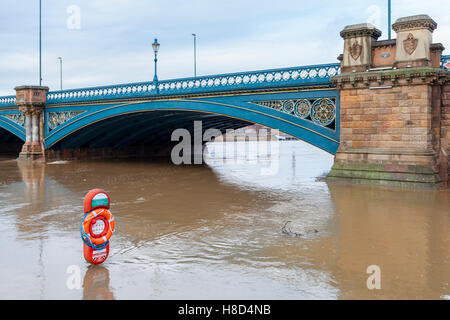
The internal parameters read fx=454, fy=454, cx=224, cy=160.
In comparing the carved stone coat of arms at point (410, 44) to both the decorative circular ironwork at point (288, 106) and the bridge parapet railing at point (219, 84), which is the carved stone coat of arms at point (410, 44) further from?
the decorative circular ironwork at point (288, 106)

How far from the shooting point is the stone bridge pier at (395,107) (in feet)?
49.7

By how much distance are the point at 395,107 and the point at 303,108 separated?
3.86 m

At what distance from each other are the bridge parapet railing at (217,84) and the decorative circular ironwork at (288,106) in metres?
0.72

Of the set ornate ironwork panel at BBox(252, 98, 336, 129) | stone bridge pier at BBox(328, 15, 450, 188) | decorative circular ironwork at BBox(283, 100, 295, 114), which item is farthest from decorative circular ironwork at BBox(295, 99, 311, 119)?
stone bridge pier at BBox(328, 15, 450, 188)

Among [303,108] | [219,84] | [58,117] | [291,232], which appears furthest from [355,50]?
[58,117]

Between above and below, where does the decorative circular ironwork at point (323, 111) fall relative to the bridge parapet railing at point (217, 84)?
below

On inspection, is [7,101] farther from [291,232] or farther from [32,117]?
[291,232]

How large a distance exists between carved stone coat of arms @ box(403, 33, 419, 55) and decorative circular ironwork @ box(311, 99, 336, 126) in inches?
132

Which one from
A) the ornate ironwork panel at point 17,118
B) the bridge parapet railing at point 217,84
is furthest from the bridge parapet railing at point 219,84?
the ornate ironwork panel at point 17,118

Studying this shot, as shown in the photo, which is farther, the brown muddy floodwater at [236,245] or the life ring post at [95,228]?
the life ring post at [95,228]

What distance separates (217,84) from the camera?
21375 millimetres

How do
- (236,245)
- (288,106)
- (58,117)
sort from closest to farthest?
(236,245) < (288,106) < (58,117)

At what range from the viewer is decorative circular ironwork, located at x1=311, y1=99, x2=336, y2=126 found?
17.7m
